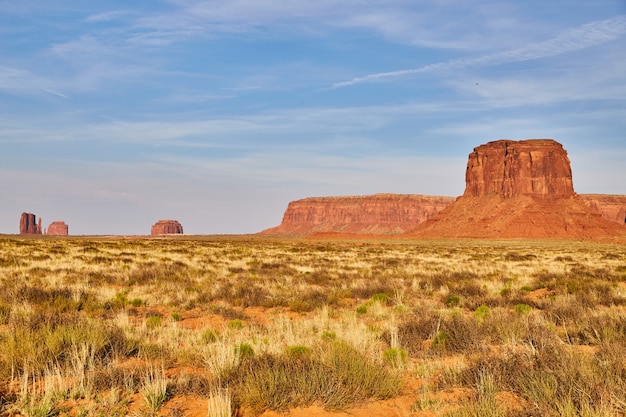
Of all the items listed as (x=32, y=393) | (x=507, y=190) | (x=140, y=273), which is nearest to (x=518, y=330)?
(x=32, y=393)

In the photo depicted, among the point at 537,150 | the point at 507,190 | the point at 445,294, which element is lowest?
the point at 445,294

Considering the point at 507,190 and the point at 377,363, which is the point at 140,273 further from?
the point at 507,190

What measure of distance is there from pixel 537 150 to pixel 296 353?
140403mm

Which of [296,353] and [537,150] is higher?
[537,150]

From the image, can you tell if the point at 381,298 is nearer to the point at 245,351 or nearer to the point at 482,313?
the point at 482,313

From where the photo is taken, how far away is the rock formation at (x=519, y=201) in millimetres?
110875

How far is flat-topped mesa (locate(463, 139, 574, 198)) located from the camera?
421 feet

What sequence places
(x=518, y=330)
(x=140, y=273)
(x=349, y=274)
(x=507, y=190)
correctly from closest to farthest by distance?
(x=518, y=330)
(x=140, y=273)
(x=349, y=274)
(x=507, y=190)

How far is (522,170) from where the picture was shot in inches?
5069

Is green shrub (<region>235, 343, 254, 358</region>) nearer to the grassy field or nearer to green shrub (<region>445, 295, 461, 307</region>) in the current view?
the grassy field

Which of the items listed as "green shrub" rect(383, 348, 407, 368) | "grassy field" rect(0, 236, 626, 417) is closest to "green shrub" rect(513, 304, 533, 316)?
"grassy field" rect(0, 236, 626, 417)

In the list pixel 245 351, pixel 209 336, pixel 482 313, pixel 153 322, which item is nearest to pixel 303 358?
pixel 245 351

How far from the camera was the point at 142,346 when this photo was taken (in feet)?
23.9

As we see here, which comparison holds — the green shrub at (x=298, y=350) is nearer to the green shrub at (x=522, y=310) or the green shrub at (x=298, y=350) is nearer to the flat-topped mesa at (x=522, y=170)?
the green shrub at (x=522, y=310)
